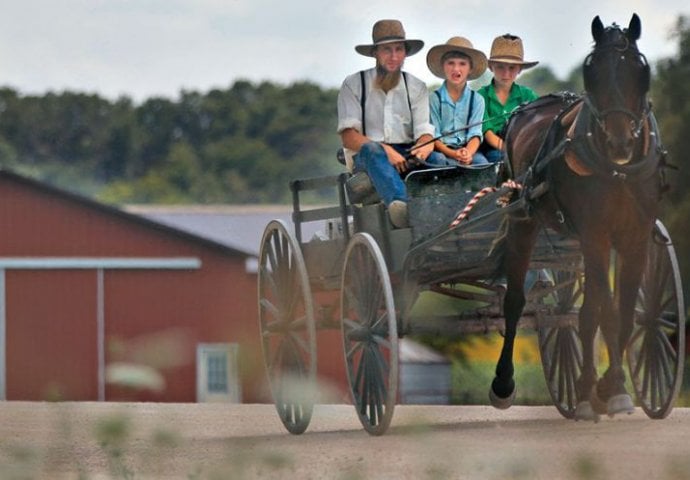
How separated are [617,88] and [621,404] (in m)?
1.58

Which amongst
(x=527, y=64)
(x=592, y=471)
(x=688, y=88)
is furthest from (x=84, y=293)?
(x=592, y=471)

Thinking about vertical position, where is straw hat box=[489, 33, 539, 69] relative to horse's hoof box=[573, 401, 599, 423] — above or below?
above

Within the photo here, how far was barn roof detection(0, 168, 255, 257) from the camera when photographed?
36594 millimetres

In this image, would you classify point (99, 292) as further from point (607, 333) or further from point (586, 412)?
point (607, 333)

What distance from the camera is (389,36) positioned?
12.8 m

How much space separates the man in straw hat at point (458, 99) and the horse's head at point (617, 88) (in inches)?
74.2

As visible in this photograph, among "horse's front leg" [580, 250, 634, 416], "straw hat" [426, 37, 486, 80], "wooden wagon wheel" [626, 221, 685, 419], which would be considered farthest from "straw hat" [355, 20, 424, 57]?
"horse's front leg" [580, 250, 634, 416]

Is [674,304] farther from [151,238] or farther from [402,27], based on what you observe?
[151,238]

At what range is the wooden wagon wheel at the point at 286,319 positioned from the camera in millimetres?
12734

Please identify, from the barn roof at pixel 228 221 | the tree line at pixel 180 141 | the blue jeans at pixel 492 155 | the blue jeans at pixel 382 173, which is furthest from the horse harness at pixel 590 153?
the tree line at pixel 180 141

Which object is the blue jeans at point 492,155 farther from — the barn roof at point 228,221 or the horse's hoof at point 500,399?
the barn roof at point 228,221

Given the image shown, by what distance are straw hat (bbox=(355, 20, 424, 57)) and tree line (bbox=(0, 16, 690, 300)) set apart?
53.0m

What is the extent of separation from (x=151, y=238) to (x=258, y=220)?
6012 mm

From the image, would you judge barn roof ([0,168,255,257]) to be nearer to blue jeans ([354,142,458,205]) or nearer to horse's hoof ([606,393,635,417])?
blue jeans ([354,142,458,205])
